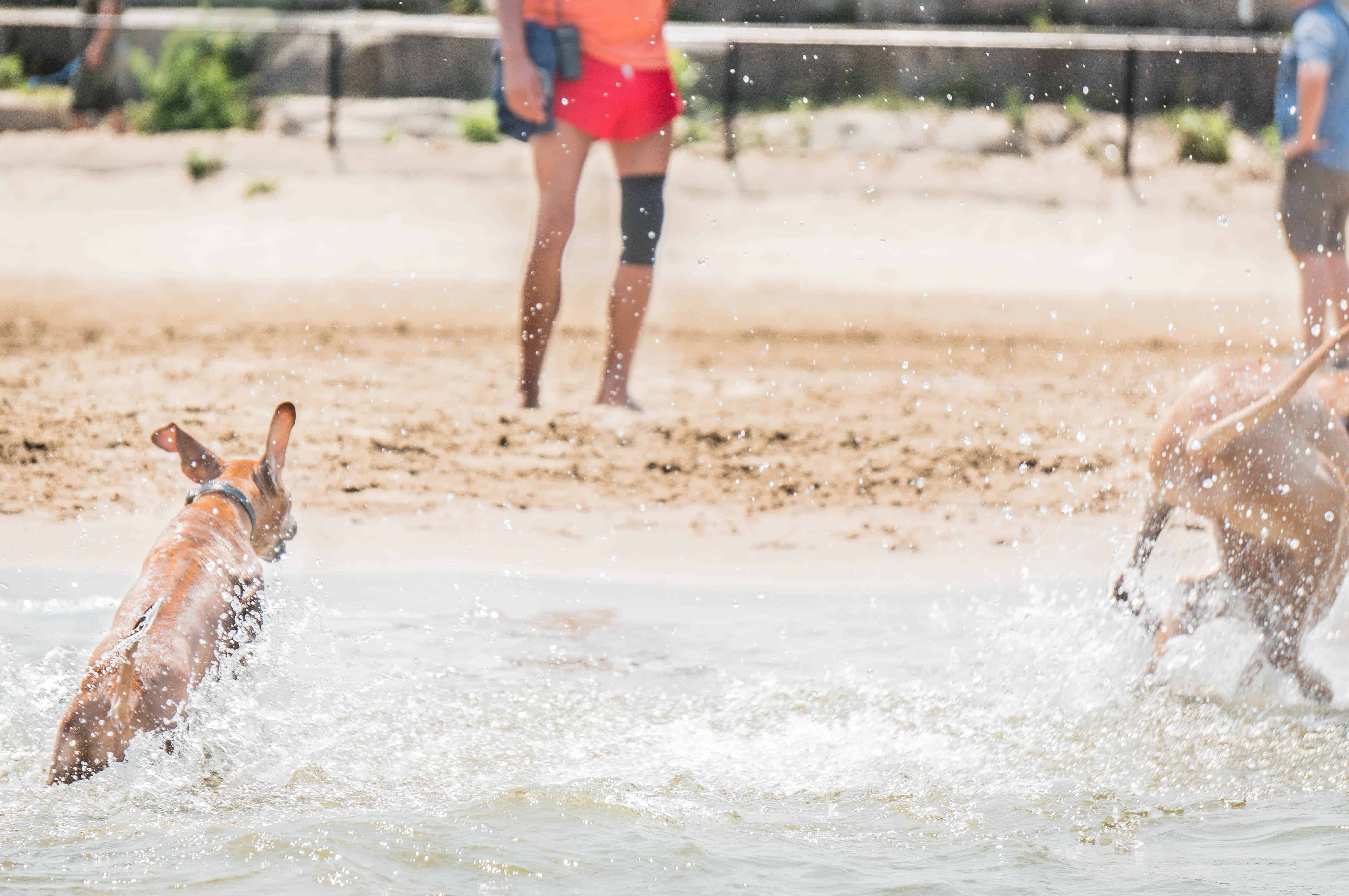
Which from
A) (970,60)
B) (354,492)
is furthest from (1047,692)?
(970,60)

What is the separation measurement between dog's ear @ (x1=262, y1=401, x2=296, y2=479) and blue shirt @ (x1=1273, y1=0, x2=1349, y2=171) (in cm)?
508

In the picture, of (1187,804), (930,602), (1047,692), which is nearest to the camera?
(1187,804)

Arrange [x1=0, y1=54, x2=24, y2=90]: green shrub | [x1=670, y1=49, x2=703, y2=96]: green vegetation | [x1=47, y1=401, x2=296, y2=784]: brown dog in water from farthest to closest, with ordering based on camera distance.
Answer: [x1=0, y1=54, x2=24, y2=90]: green shrub < [x1=670, y1=49, x2=703, y2=96]: green vegetation < [x1=47, y1=401, x2=296, y2=784]: brown dog in water

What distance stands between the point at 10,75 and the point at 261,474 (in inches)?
417

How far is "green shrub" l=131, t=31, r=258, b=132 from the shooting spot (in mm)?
12883

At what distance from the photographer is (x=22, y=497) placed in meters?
6.05

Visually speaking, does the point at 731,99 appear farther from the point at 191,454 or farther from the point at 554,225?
the point at 191,454

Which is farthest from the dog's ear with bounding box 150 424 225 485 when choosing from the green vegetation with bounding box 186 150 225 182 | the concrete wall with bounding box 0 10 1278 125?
the concrete wall with bounding box 0 10 1278 125

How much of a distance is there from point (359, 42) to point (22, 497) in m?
8.28

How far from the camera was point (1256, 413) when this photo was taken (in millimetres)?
4078

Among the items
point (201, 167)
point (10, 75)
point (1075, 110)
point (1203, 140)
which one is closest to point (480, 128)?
point (201, 167)

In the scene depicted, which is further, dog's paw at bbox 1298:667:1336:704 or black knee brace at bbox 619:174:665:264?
black knee brace at bbox 619:174:665:264

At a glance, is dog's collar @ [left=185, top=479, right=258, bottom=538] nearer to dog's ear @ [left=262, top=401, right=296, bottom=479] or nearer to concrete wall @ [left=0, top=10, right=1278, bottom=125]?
dog's ear @ [left=262, top=401, right=296, bottom=479]

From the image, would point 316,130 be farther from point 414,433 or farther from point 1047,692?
point 1047,692
